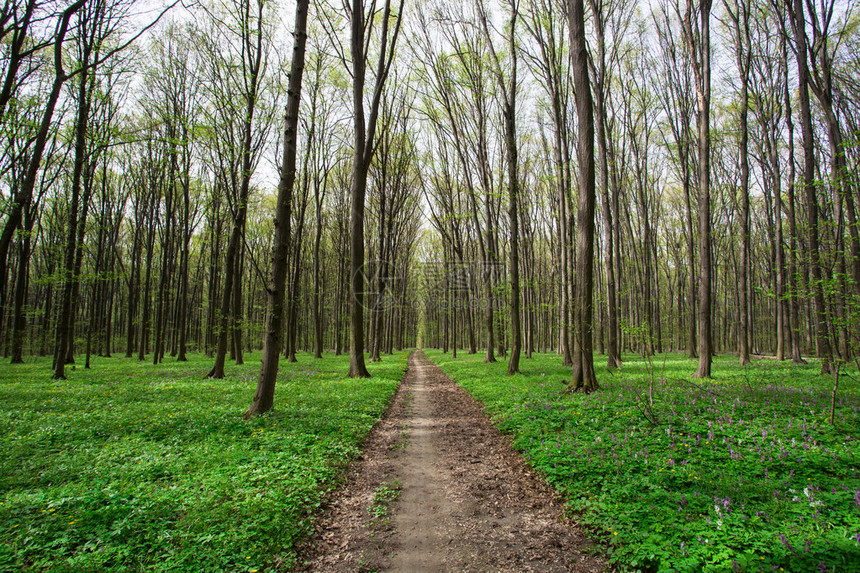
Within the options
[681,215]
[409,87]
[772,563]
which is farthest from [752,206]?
[772,563]

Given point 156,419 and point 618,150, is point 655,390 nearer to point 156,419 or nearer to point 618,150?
point 156,419

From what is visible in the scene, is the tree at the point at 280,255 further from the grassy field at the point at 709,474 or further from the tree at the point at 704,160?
the tree at the point at 704,160

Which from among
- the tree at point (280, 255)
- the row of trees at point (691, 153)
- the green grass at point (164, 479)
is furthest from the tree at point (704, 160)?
the tree at point (280, 255)

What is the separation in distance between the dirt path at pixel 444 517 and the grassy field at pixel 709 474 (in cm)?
34

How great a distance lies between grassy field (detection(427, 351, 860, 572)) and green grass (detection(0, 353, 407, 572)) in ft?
9.37

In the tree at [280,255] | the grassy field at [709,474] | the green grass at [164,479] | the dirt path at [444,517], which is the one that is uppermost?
the tree at [280,255]

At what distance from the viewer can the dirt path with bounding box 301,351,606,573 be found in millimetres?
2955

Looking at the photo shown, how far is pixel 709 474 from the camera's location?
3.78 meters

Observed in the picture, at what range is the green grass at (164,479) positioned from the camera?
275cm

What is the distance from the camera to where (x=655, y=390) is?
846 cm

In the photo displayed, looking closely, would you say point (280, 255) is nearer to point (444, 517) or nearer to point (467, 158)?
point (444, 517)

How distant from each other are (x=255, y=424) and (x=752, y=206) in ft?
122

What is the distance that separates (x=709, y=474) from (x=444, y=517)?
2.84 metres

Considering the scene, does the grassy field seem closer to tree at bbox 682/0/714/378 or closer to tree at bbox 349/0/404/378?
tree at bbox 682/0/714/378
